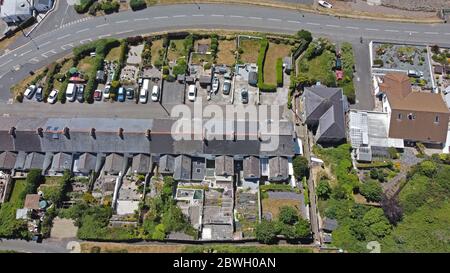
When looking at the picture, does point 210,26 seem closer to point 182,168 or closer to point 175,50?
point 175,50

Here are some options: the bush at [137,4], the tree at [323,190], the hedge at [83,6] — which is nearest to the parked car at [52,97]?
the hedge at [83,6]

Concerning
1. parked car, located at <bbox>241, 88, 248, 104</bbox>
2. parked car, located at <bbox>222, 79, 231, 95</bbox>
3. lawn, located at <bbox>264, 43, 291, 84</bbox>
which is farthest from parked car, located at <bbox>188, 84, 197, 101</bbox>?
lawn, located at <bbox>264, 43, 291, 84</bbox>

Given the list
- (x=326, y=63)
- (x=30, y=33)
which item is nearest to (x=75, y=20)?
(x=30, y=33)

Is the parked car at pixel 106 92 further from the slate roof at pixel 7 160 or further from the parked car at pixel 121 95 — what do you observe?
the slate roof at pixel 7 160

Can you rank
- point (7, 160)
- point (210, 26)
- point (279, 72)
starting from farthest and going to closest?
1. point (210, 26)
2. point (279, 72)
3. point (7, 160)

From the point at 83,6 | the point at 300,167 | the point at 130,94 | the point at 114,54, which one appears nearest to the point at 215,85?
the point at 130,94

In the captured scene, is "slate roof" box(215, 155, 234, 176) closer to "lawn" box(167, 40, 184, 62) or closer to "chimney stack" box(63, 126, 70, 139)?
"lawn" box(167, 40, 184, 62)
